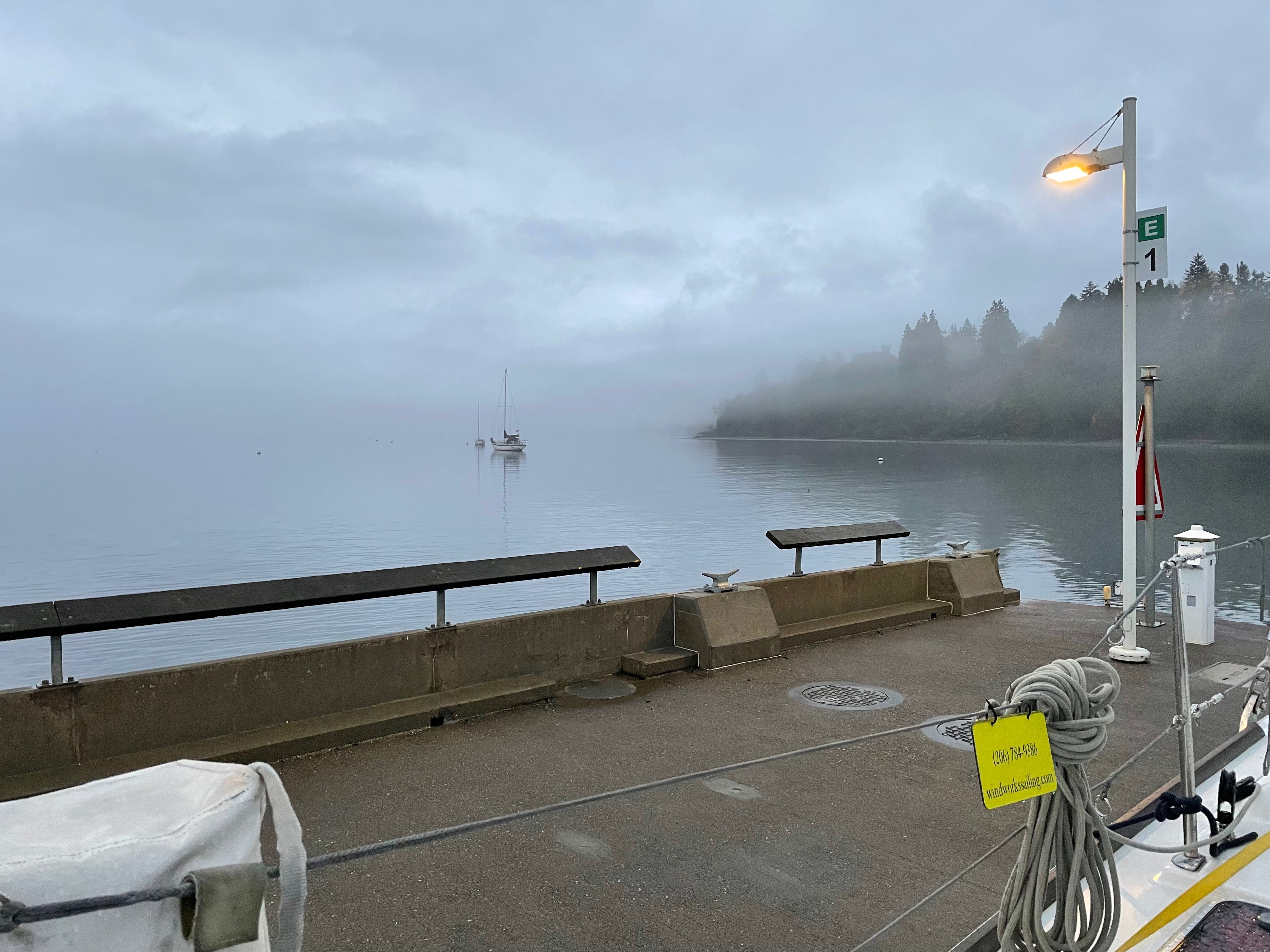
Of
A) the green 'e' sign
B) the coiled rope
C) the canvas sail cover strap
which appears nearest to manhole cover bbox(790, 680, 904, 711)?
the coiled rope

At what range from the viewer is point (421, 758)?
19.9 feet

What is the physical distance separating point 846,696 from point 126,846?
22.5 ft

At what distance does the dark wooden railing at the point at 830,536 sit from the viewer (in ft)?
31.9

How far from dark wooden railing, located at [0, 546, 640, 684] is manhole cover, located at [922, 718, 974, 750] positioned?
3.02m

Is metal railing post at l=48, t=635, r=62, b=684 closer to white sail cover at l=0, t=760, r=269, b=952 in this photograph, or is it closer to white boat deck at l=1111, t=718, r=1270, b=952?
white sail cover at l=0, t=760, r=269, b=952

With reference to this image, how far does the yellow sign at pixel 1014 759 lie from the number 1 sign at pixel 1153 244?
8.23 meters

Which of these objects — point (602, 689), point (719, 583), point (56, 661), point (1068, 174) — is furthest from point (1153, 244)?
point (56, 661)

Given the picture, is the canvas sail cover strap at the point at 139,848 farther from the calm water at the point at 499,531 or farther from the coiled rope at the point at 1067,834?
the calm water at the point at 499,531

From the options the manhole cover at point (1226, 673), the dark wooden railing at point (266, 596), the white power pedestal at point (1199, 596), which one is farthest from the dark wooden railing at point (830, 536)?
the manhole cover at point (1226, 673)

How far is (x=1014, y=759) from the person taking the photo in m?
2.61

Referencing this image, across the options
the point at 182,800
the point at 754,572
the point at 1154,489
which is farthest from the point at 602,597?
the point at 182,800

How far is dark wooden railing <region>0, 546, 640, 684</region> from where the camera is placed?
5.55 metres

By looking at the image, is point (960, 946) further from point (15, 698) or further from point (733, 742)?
point (15, 698)

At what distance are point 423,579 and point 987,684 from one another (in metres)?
4.95
